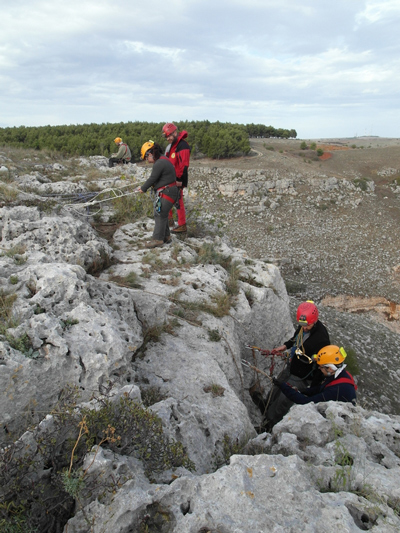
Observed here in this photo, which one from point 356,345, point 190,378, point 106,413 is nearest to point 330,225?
point 356,345

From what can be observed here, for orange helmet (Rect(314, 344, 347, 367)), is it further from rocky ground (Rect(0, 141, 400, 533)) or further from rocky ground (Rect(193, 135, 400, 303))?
rocky ground (Rect(193, 135, 400, 303))

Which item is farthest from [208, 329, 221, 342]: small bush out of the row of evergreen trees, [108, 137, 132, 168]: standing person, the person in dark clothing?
the row of evergreen trees

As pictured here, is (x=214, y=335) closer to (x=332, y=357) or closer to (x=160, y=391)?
(x=160, y=391)

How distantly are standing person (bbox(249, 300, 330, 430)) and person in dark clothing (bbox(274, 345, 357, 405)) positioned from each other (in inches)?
11.3

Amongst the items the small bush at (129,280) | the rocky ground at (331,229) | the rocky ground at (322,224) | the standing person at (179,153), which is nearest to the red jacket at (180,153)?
the standing person at (179,153)

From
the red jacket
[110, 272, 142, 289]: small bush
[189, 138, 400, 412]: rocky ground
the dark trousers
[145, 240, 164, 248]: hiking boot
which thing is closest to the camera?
[110, 272, 142, 289]: small bush

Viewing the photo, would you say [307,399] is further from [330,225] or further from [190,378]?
[330,225]

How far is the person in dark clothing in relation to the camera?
4.20 metres

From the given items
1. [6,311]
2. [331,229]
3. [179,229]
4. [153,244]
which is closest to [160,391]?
[6,311]

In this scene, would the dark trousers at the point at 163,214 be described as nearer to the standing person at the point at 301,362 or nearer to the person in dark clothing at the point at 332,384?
the standing person at the point at 301,362

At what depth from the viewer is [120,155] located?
13.1 metres

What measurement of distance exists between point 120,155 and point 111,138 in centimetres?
1312

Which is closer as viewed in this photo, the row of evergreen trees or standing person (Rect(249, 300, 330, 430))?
standing person (Rect(249, 300, 330, 430))

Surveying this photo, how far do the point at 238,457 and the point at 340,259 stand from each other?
1897 centimetres
